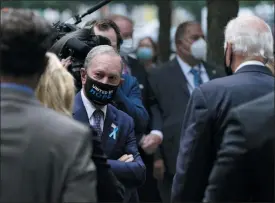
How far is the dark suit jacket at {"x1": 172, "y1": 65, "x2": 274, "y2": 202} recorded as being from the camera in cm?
536

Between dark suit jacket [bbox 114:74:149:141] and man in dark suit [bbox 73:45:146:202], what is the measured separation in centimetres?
85

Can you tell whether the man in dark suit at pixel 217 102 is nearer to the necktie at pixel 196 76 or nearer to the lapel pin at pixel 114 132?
the lapel pin at pixel 114 132

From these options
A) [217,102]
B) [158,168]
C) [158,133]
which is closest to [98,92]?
[217,102]

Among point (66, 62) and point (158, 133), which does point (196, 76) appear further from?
point (66, 62)

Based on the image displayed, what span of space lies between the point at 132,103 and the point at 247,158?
2.68 m

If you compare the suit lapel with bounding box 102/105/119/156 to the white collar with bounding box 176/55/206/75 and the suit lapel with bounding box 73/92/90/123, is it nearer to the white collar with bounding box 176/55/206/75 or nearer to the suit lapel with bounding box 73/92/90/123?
the suit lapel with bounding box 73/92/90/123

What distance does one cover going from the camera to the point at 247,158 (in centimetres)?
499

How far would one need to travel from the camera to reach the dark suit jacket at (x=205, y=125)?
5.36m

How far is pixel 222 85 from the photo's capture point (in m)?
5.48

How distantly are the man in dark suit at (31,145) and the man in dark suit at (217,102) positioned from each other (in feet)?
4.15

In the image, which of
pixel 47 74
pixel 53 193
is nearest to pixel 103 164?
pixel 47 74

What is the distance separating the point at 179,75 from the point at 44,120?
606cm

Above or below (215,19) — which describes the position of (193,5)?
below

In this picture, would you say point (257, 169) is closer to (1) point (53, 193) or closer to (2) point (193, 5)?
(1) point (53, 193)
